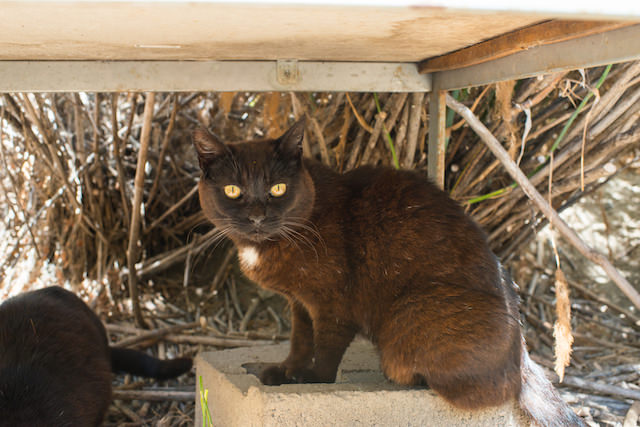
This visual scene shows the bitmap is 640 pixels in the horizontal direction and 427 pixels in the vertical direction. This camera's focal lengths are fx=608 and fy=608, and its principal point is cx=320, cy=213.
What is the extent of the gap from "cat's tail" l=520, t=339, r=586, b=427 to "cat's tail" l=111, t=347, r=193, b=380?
1.40 meters

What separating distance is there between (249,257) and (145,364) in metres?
0.81

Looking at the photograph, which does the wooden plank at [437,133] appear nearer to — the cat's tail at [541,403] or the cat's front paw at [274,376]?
the cat's tail at [541,403]

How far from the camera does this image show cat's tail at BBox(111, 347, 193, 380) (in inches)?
102

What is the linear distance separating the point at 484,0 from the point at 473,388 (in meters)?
1.31

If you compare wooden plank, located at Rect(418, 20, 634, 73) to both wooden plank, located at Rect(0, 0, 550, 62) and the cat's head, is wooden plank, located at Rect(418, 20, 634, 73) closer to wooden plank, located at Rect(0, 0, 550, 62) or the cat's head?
wooden plank, located at Rect(0, 0, 550, 62)

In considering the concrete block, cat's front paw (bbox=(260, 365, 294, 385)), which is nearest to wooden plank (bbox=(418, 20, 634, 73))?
the concrete block

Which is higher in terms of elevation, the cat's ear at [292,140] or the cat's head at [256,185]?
the cat's ear at [292,140]

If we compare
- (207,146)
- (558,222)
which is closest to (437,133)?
(558,222)

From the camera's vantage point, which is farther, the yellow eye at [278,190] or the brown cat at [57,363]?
the yellow eye at [278,190]

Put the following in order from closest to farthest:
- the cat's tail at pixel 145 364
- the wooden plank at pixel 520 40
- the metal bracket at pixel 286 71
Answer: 1. the wooden plank at pixel 520 40
2. the metal bracket at pixel 286 71
3. the cat's tail at pixel 145 364

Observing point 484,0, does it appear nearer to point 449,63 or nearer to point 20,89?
point 449,63

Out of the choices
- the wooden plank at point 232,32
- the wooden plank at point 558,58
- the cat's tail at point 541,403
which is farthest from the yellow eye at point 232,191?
the cat's tail at point 541,403

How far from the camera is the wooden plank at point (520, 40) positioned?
151cm

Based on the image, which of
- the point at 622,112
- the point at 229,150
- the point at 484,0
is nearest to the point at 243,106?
the point at 229,150
